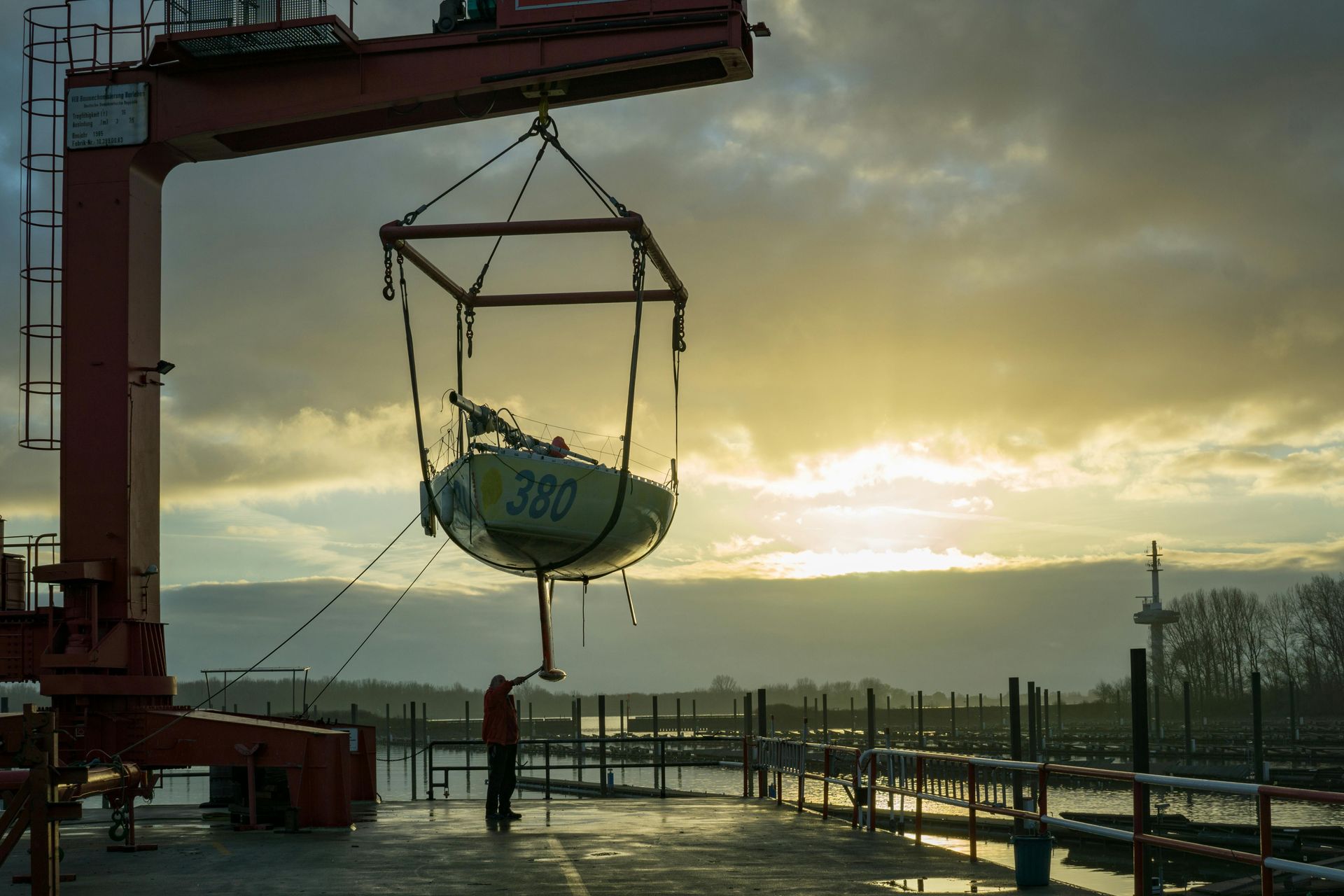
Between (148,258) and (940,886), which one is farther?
(148,258)

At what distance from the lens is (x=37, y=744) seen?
922 cm

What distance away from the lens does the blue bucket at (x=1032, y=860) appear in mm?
11227

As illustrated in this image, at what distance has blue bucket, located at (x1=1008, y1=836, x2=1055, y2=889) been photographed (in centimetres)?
1123

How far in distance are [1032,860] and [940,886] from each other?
2.78ft

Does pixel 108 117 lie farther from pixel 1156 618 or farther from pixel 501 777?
pixel 1156 618

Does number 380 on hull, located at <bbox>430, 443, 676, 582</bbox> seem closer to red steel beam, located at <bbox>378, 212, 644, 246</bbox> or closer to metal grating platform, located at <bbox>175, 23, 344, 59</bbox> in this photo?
red steel beam, located at <bbox>378, 212, 644, 246</bbox>

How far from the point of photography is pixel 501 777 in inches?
727

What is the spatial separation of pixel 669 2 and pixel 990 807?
9.46 m

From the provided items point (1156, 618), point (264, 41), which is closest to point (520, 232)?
point (264, 41)

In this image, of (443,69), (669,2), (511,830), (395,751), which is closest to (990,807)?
(511,830)

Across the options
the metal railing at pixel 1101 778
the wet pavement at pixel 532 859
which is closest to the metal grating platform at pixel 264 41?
the wet pavement at pixel 532 859

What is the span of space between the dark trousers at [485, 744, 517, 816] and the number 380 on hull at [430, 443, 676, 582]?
6.11 metres

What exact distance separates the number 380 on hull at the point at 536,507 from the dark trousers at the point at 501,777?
240 inches

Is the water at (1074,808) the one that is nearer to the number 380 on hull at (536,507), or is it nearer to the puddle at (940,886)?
the puddle at (940,886)
